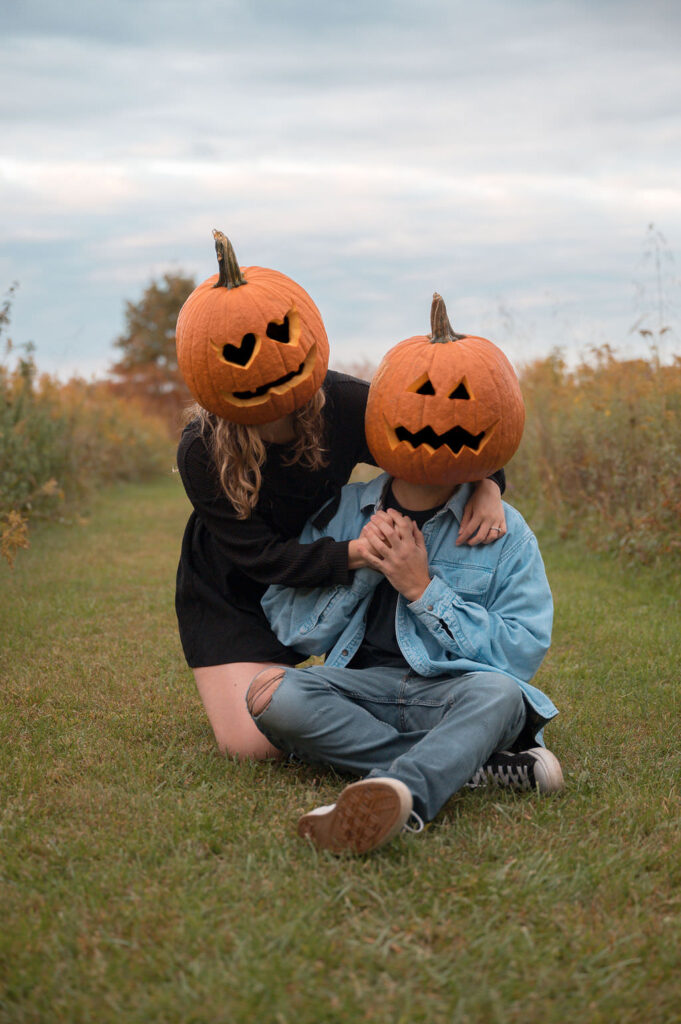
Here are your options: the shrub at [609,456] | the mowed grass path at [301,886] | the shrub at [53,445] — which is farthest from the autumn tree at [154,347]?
the mowed grass path at [301,886]

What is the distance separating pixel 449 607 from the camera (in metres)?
2.89

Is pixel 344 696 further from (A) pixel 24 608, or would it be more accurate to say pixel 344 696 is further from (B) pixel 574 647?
(A) pixel 24 608

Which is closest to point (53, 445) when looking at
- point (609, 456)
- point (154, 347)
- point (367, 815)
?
point (609, 456)

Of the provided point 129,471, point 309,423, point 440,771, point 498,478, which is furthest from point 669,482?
point 129,471

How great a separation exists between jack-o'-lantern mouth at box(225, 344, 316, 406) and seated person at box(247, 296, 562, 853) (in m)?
0.24

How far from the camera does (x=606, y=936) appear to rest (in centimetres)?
207

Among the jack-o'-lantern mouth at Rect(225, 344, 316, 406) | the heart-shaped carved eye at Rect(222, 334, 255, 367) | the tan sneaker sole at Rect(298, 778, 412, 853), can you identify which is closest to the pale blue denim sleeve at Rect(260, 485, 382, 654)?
the jack-o'-lantern mouth at Rect(225, 344, 316, 406)

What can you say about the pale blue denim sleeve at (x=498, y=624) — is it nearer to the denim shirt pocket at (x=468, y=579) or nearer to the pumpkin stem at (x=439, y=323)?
the denim shirt pocket at (x=468, y=579)

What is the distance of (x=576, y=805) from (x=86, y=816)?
1363 millimetres

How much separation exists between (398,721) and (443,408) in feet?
3.12

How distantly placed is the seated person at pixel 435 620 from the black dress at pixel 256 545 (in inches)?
6.6

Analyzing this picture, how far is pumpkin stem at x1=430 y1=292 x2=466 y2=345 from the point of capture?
2.99m

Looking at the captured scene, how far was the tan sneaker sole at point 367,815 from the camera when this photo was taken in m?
2.34

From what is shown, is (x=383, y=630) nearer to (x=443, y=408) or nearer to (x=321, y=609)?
(x=321, y=609)
